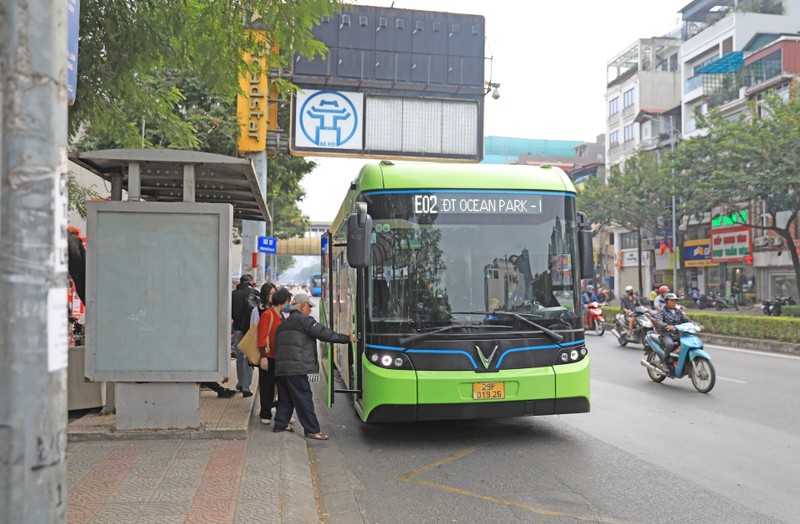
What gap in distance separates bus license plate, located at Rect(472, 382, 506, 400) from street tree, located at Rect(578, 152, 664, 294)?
39948mm

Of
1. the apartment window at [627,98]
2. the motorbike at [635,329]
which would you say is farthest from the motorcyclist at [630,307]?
the apartment window at [627,98]

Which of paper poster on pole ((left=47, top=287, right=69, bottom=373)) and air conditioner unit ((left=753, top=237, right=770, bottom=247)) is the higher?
air conditioner unit ((left=753, top=237, right=770, bottom=247))

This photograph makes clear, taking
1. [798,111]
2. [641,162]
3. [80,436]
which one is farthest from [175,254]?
[641,162]

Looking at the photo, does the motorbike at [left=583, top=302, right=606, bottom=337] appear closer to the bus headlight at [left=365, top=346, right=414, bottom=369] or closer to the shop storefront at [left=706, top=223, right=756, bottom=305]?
the bus headlight at [left=365, top=346, right=414, bottom=369]

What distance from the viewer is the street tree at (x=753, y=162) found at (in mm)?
31266

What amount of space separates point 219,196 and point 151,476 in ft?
16.4

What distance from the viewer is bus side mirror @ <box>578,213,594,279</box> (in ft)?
24.8

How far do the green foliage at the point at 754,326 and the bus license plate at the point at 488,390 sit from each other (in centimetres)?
1340

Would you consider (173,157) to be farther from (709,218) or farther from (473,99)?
(709,218)

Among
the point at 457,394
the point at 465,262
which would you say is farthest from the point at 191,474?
the point at 465,262

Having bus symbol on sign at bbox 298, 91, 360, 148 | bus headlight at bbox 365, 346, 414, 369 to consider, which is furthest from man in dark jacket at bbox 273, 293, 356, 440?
bus symbol on sign at bbox 298, 91, 360, 148

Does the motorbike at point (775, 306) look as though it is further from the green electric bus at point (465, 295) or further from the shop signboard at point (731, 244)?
the green electric bus at point (465, 295)

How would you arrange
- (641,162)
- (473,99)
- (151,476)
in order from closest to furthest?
1. (151,476)
2. (473,99)
3. (641,162)

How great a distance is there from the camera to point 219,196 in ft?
32.2
